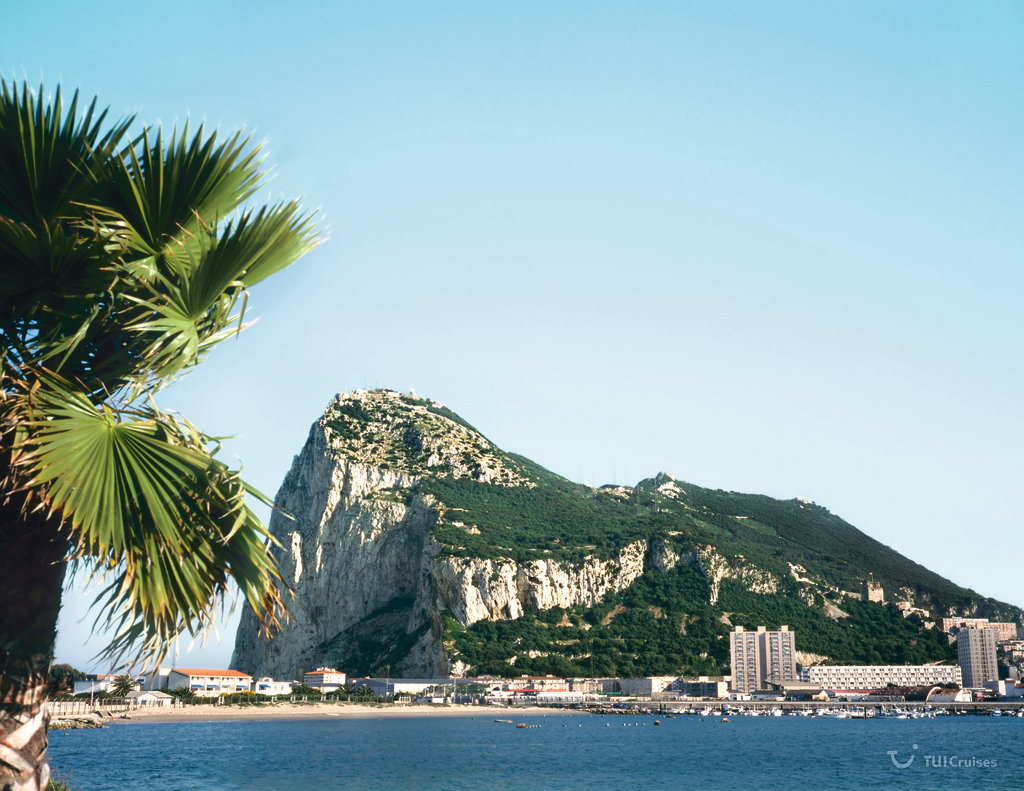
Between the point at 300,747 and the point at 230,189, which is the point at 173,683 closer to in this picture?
the point at 300,747

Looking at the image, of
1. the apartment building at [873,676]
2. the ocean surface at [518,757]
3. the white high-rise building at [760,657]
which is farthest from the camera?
the apartment building at [873,676]

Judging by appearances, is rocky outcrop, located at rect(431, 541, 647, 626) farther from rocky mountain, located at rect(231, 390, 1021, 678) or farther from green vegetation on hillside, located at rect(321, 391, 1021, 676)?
green vegetation on hillside, located at rect(321, 391, 1021, 676)

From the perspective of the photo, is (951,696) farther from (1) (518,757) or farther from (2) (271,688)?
(1) (518,757)

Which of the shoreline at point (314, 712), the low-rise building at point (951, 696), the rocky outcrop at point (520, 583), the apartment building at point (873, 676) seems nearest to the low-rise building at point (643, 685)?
the rocky outcrop at point (520, 583)

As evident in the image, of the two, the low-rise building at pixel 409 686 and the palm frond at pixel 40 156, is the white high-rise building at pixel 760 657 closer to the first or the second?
the low-rise building at pixel 409 686

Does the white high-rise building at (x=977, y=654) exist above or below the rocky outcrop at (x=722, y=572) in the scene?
below

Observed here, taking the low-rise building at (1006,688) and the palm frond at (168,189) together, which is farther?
the low-rise building at (1006,688)

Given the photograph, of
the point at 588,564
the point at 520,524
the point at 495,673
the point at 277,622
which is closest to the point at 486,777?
the point at 277,622
